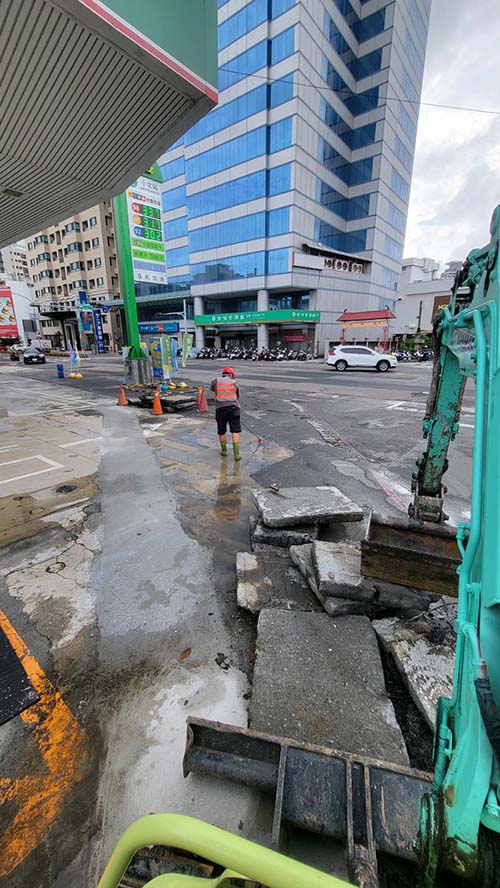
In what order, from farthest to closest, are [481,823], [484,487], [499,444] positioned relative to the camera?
1. [484,487]
2. [499,444]
3. [481,823]

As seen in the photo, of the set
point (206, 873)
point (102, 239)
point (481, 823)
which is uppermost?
point (102, 239)

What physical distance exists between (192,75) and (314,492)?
582cm

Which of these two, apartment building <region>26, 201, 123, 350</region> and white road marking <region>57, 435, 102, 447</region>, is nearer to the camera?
white road marking <region>57, 435, 102, 447</region>

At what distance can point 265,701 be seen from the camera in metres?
2.05

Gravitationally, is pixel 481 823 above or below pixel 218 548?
above

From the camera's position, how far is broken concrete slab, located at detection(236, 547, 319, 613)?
2898mm

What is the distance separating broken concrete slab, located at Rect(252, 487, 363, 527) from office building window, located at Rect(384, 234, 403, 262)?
4849cm

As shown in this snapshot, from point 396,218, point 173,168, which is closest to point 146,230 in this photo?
point 173,168

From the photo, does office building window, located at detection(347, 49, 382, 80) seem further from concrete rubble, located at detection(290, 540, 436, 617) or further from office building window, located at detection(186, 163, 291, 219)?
concrete rubble, located at detection(290, 540, 436, 617)

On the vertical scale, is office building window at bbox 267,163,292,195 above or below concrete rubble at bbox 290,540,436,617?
above

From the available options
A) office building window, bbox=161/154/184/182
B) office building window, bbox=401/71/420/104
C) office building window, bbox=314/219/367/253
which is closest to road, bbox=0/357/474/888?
office building window, bbox=314/219/367/253

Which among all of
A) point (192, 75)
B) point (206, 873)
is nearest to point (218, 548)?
point (206, 873)

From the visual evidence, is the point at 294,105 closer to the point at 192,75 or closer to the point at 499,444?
the point at 192,75

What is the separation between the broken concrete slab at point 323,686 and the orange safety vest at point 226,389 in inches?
167
